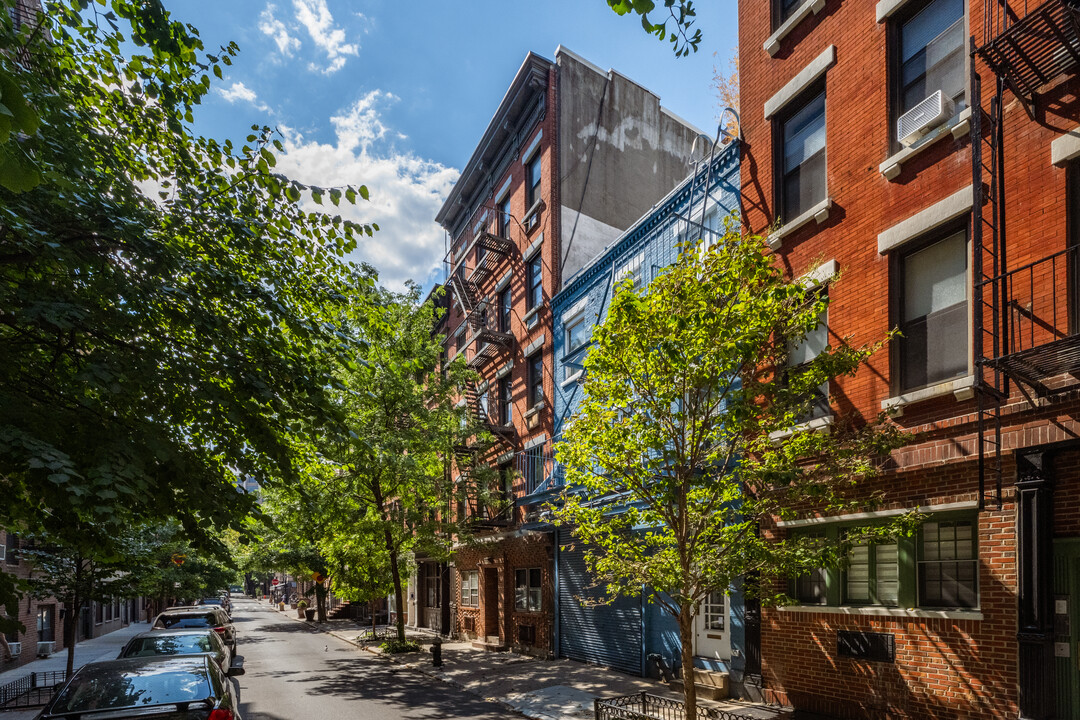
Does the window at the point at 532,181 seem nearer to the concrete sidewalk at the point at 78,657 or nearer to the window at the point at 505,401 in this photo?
Answer: the window at the point at 505,401

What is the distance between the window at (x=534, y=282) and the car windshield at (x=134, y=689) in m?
17.5

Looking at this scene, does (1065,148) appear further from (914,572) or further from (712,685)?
(712,685)

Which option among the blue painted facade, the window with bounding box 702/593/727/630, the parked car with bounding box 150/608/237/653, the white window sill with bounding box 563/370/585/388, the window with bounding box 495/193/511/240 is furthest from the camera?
the window with bounding box 495/193/511/240

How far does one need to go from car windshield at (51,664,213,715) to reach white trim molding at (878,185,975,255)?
10723 mm

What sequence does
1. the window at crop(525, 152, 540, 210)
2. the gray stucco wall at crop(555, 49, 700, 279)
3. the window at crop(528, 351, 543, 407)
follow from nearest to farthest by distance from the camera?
the gray stucco wall at crop(555, 49, 700, 279) < the window at crop(528, 351, 543, 407) < the window at crop(525, 152, 540, 210)

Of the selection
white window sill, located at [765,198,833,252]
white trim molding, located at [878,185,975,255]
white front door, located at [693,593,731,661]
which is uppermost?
white window sill, located at [765,198,833,252]

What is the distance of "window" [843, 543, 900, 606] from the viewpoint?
412 inches

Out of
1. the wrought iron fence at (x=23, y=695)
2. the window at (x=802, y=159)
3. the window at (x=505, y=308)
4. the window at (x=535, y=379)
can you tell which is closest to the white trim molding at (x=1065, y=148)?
the window at (x=802, y=159)

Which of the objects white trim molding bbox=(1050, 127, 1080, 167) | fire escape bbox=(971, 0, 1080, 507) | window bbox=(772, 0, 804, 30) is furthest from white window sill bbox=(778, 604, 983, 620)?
window bbox=(772, 0, 804, 30)

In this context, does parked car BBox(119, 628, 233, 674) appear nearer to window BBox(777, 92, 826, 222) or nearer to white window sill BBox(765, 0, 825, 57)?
window BBox(777, 92, 826, 222)

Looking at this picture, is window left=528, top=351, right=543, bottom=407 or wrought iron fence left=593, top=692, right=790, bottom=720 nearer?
wrought iron fence left=593, top=692, right=790, bottom=720

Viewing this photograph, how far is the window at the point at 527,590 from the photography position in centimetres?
2197

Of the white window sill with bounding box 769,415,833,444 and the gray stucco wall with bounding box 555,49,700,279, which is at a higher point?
the gray stucco wall with bounding box 555,49,700,279


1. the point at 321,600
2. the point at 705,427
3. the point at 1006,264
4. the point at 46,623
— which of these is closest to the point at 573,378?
the point at 705,427
